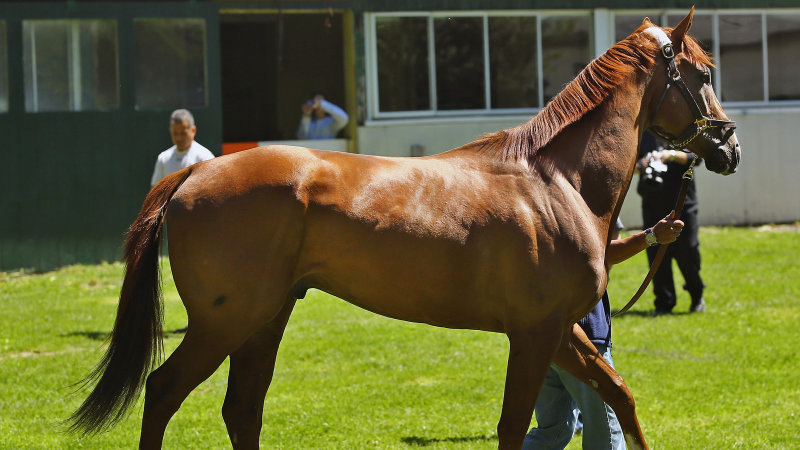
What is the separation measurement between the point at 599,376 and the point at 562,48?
1264 cm

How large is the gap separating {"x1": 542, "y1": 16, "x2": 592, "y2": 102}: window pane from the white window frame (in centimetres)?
10

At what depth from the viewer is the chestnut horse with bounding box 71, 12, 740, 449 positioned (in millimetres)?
4090

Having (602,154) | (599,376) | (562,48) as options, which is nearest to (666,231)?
(602,154)

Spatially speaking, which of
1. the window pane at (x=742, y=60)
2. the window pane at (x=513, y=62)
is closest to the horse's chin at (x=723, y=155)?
the window pane at (x=513, y=62)

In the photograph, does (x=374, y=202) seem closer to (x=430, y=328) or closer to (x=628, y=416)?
(x=628, y=416)

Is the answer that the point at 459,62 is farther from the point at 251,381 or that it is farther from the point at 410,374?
the point at 251,381

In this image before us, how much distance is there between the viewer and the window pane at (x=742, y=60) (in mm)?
17203

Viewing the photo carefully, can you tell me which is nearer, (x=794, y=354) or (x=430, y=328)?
(x=794, y=354)

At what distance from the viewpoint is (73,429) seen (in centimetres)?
431

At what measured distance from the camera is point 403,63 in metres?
15.9

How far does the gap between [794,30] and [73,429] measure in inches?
652

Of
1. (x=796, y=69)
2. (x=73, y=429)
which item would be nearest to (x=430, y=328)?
(x=73, y=429)

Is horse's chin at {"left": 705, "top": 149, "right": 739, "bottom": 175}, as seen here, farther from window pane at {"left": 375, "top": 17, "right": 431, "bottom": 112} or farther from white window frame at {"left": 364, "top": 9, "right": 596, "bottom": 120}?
window pane at {"left": 375, "top": 17, "right": 431, "bottom": 112}

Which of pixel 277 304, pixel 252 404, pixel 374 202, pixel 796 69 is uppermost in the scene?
pixel 796 69
